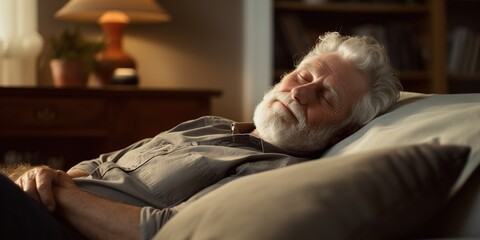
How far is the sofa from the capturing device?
0.95 m

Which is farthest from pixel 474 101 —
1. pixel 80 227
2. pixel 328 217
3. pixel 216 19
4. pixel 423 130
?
pixel 216 19

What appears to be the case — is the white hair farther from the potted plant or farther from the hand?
the potted plant

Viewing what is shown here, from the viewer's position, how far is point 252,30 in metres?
3.67

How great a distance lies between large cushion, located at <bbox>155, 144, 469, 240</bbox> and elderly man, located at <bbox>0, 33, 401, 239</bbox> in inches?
12.8

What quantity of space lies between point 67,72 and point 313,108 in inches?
67.2

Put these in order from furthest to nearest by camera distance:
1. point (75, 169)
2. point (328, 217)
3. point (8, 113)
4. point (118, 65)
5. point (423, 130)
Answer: point (118, 65) → point (8, 113) → point (75, 169) → point (423, 130) → point (328, 217)

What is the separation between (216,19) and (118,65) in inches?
24.3

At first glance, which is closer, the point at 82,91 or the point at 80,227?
the point at 80,227

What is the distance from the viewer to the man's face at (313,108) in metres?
1.77

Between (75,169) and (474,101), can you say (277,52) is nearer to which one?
(75,169)

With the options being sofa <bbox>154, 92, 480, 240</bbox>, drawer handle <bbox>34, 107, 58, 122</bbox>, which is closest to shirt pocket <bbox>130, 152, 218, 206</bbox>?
sofa <bbox>154, 92, 480, 240</bbox>

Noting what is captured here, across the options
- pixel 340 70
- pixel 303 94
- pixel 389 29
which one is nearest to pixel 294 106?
pixel 303 94

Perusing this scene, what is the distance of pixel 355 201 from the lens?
3.22 ft

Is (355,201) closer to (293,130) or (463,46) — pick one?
(293,130)
